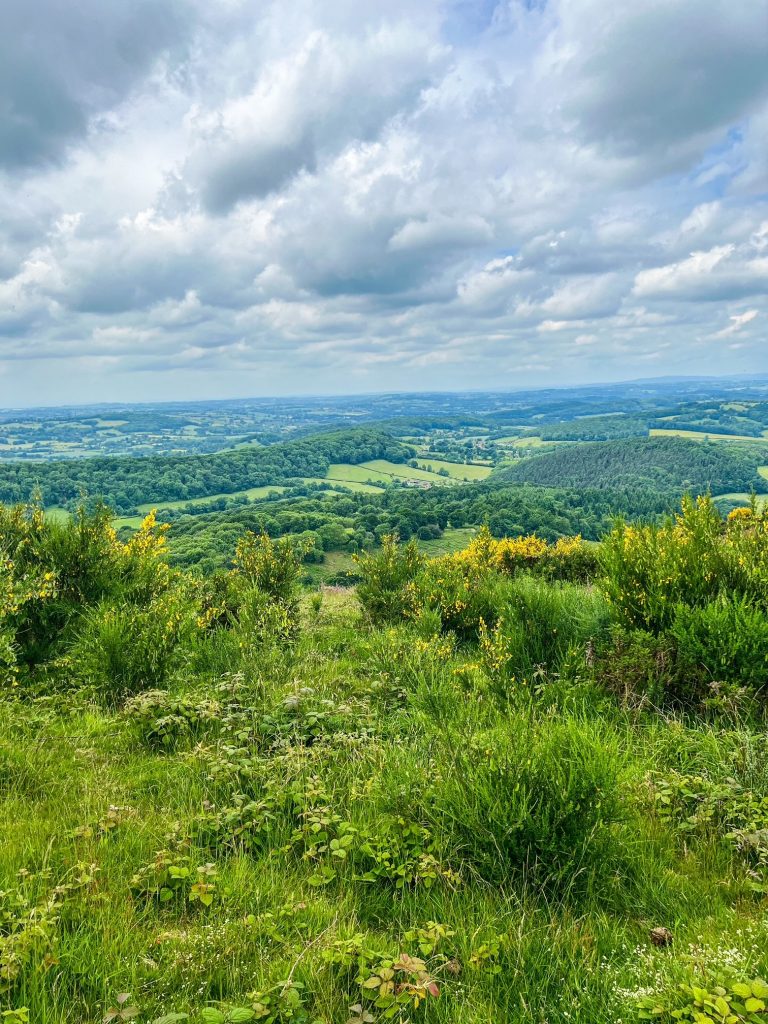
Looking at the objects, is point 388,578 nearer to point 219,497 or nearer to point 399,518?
point 399,518

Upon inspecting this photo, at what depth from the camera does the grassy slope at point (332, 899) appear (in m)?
2.05

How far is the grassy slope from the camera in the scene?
2.05 metres

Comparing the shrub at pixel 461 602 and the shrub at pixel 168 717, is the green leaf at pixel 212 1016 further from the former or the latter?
the shrub at pixel 461 602

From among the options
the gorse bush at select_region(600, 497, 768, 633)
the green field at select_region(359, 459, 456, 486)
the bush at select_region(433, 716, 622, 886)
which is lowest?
the green field at select_region(359, 459, 456, 486)

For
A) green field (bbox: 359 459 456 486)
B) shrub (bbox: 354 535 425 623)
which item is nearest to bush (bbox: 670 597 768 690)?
shrub (bbox: 354 535 425 623)

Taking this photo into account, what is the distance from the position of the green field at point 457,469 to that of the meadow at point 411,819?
147696 mm

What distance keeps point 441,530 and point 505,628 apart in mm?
71986

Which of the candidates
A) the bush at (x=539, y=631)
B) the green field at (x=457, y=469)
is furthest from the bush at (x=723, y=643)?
the green field at (x=457, y=469)

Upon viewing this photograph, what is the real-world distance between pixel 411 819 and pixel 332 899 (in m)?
0.64

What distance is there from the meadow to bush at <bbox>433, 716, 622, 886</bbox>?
1 centimetres

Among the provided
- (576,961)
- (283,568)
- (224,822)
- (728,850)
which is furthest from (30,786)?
(283,568)

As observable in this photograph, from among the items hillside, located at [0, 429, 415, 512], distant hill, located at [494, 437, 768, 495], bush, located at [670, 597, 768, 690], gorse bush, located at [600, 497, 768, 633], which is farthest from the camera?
distant hill, located at [494, 437, 768, 495]

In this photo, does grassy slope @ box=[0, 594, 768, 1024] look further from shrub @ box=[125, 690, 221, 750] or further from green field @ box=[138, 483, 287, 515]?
green field @ box=[138, 483, 287, 515]

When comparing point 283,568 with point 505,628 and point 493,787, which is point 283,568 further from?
point 493,787
